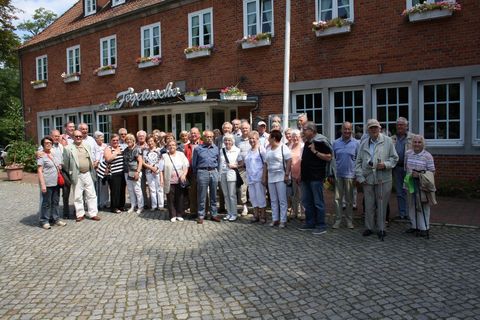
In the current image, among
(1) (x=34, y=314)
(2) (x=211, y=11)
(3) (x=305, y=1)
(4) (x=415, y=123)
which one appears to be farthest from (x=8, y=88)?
(1) (x=34, y=314)

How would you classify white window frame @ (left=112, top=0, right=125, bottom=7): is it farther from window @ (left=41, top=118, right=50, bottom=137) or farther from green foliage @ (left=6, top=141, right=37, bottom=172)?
green foliage @ (left=6, top=141, right=37, bottom=172)

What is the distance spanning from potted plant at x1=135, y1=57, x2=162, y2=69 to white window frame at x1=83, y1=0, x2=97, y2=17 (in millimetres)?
6194

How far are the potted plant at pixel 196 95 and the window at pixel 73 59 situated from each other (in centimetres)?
894

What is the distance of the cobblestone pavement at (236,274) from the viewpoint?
4605 millimetres

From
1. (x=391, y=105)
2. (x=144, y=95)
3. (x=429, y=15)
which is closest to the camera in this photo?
(x=429, y=15)

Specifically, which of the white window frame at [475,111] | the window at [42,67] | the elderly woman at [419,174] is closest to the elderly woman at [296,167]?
the elderly woman at [419,174]

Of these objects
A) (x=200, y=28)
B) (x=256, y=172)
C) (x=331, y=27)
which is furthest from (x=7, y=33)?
(x=256, y=172)

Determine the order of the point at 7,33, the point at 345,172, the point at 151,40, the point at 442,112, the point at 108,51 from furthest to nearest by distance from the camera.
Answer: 1. the point at 7,33
2. the point at 108,51
3. the point at 151,40
4. the point at 442,112
5. the point at 345,172

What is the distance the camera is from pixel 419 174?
284 inches

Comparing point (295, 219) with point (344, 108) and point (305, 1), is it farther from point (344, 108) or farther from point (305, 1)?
point (305, 1)

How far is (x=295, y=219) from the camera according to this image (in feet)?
29.2

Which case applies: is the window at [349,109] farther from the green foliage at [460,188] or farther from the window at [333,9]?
the green foliage at [460,188]

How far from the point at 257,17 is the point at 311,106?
11.3ft

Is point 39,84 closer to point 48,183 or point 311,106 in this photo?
point 311,106
